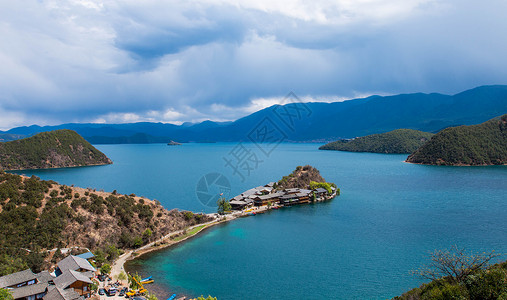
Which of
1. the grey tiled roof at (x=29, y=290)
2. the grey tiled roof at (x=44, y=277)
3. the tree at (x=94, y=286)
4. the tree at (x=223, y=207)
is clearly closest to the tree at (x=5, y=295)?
the grey tiled roof at (x=29, y=290)

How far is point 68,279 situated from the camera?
2378cm

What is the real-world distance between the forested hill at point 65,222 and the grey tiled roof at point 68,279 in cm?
404

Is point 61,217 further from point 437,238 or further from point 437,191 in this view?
point 437,191

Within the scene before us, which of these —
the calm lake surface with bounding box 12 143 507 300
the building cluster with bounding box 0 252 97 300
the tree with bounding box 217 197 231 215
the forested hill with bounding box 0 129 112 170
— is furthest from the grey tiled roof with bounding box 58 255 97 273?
the forested hill with bounding box 0 129 112 170

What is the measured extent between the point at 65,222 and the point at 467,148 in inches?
5558

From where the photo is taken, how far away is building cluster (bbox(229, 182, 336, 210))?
188 feet

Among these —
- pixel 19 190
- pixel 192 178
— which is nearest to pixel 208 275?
pixel 19 190

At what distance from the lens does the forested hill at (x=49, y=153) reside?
382 ft

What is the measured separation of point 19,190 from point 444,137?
145 m

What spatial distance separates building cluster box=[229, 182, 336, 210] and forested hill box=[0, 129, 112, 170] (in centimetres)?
9836

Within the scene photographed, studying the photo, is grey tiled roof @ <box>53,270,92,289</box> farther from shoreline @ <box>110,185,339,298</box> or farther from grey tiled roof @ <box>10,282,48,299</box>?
shoreline @ <box>110,185,339,298</box>

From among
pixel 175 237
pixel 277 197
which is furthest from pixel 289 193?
pixel 175 237

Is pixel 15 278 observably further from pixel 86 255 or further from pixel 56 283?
pixel 86 255

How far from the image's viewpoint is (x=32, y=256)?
89.6ft
